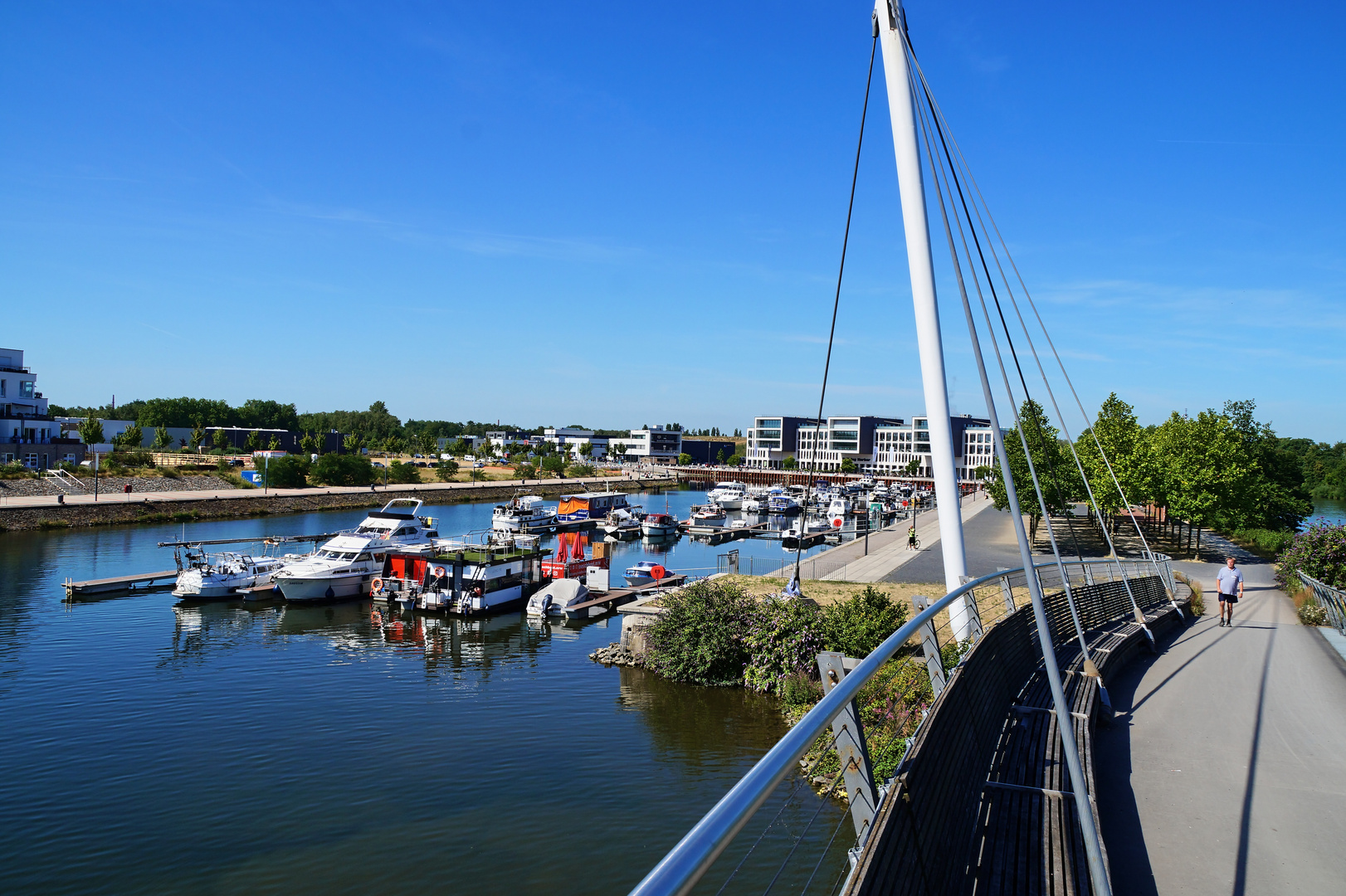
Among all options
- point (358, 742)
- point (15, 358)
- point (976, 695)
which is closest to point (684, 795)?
point (358, 742)

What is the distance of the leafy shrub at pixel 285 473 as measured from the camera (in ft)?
241

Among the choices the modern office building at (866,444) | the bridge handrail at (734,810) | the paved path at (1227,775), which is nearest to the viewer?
the bridge handrail at (734,810)

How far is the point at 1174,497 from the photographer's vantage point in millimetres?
31312

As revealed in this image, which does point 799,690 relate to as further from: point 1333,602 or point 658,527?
point 658,527

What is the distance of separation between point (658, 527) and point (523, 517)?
9.21m

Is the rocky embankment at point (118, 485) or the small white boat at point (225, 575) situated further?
the rocky embankment at point (118, 485)

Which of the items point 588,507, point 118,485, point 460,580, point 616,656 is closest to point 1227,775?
point 616,656

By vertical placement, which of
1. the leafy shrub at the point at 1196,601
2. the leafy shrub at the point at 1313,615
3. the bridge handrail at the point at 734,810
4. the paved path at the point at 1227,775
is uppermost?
the bridge handrail at the point at 734,810

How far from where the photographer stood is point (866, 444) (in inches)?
5635

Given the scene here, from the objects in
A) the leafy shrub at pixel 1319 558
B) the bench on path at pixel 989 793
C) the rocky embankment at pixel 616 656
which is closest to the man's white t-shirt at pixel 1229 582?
the leafy shrub at pixel 1319 558

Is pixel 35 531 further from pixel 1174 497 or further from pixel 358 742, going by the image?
pixel 1174 497

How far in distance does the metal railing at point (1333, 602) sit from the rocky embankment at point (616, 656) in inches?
568

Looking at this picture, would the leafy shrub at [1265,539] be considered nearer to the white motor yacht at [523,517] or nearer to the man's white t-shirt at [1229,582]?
the man's white t-shirt at [1229,582]

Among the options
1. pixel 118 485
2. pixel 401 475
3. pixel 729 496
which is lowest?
pixel 729 496
